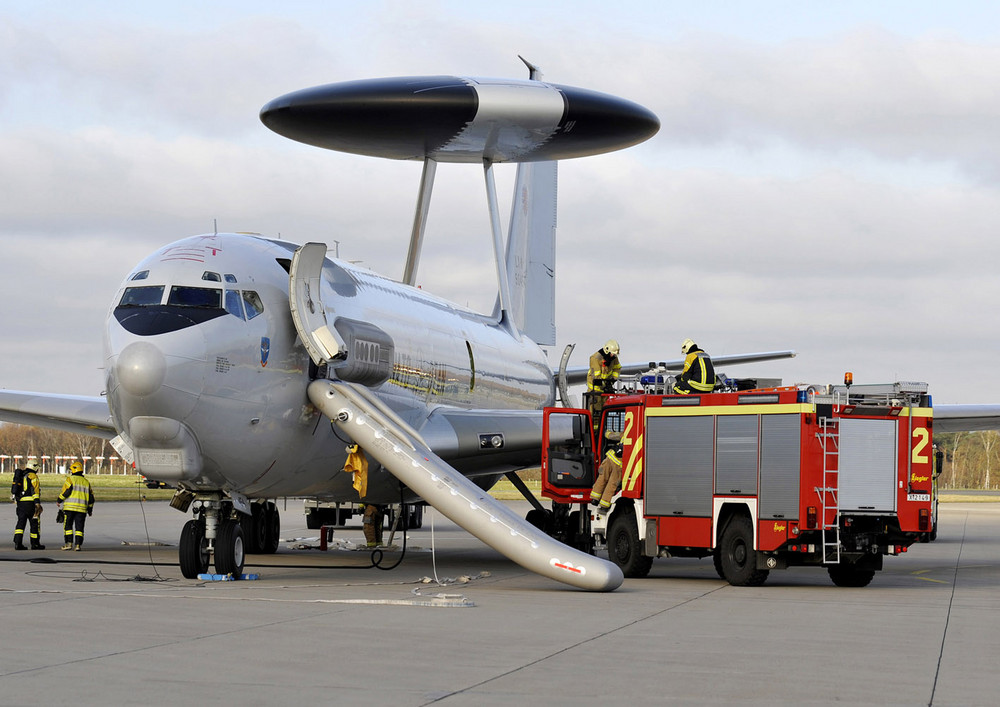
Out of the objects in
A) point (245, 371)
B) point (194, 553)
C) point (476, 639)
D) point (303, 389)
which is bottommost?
point (476, 639)

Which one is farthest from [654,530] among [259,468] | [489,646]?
[489,646]

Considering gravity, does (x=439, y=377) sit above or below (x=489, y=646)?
above

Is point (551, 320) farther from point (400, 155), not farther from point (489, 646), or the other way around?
point (489, 646)

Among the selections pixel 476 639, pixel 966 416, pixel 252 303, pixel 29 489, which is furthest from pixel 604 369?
pixel 966 416

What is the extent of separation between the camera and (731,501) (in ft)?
59.9

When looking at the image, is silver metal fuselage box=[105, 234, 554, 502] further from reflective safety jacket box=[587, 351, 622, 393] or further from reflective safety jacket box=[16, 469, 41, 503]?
reflective safety jacket box=[16, 469, 41, 503]

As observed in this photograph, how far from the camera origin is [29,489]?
24938 millimetres

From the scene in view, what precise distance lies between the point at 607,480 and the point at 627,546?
117cm

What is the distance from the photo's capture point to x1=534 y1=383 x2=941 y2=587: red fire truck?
1750 cm

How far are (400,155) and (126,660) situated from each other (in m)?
23.6

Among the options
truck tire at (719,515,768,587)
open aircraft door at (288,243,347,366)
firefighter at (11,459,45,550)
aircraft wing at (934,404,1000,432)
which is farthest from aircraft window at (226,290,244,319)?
aircraft wing at (934,404,1000,432)

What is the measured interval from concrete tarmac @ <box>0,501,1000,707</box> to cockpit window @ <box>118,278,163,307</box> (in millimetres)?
3570

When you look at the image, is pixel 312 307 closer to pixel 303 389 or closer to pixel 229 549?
pixel 303 389

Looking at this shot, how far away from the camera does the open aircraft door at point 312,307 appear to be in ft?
57.2
